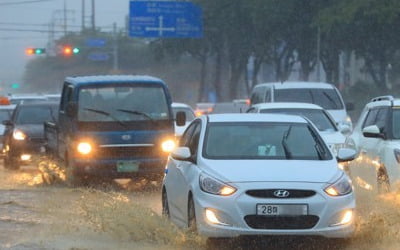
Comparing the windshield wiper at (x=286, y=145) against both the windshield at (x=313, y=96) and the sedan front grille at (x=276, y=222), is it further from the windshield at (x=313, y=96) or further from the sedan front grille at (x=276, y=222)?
the windshield at (x=313, y=96)

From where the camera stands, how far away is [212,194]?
9719 mm

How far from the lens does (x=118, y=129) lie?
17.7m

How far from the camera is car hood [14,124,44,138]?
23508mm

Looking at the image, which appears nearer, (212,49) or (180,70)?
(212,49)

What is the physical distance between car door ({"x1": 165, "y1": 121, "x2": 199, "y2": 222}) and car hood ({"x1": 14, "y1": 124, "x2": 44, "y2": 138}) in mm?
11898

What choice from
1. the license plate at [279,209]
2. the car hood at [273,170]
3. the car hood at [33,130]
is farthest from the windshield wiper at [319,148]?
the car hood at [33,130]

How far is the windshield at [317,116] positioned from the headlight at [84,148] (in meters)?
3.47

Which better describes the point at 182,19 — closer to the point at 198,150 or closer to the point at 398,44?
the point at 398,44

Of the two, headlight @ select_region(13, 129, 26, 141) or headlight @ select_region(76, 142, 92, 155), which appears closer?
headlight @ select_region(76, 142, 92, 155)

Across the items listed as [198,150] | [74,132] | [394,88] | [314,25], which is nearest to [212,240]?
[198,150]

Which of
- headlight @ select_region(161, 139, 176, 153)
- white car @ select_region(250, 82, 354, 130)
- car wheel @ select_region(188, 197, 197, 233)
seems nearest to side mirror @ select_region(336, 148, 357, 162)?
car wheel @ select_region(188, 197, 197, 233)

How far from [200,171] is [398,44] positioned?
42440 mm

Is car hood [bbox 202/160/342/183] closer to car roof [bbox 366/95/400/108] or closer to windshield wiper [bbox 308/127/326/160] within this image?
windshield wiper [bbox 308/127/326/160]

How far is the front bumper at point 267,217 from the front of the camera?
9523 mm
